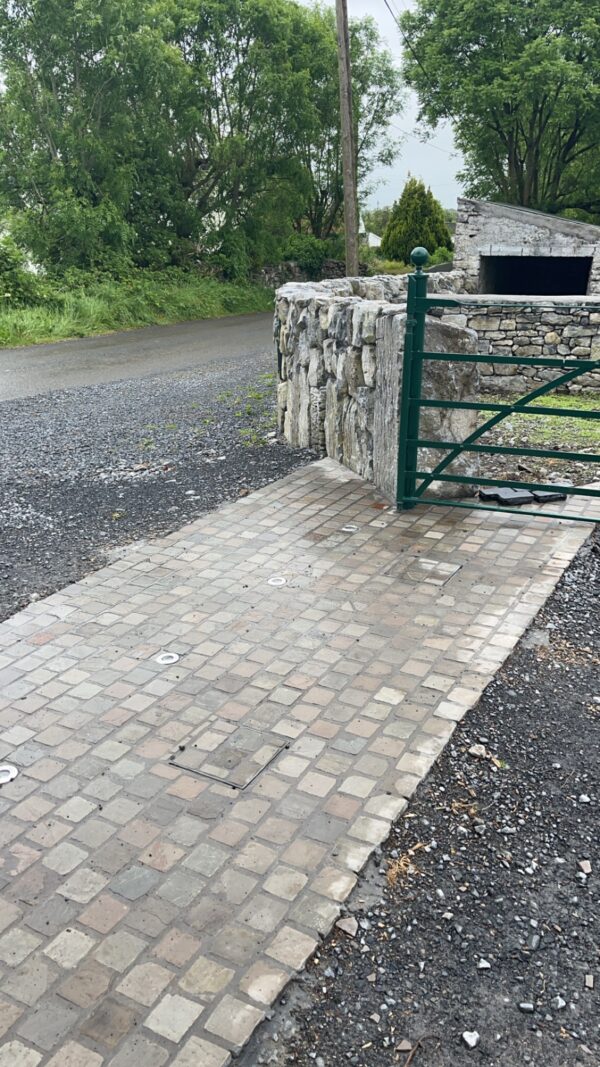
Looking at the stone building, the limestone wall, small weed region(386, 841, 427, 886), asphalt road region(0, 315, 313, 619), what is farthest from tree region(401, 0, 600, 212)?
small weed region(386, 841, 427, 886)

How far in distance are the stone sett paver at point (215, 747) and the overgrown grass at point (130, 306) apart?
41.4 ft

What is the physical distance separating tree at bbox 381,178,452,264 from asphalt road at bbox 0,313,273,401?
1261 centimetres

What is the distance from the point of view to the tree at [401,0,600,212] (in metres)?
23.5

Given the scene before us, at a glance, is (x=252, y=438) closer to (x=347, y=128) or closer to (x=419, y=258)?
(x=419, y=258)

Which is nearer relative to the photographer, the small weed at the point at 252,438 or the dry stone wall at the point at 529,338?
the small weed at the point at 252,438

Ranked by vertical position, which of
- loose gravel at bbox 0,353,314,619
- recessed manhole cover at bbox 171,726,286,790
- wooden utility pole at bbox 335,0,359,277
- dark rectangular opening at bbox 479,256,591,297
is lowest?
recessed manhole cover at bbox 171,726,286,790

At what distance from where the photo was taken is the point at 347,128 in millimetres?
19031

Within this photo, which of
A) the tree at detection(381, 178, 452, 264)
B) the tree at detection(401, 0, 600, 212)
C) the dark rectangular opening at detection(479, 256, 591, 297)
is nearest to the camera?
the dark rectangular opening at detection(479, 256, 591, 297)

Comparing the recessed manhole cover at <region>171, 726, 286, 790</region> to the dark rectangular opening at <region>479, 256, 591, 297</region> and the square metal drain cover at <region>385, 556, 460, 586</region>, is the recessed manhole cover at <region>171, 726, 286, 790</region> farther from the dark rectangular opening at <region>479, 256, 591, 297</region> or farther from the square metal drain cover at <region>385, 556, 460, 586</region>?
the dark rectangular opening at <region>479, 256, 591, 297</region>

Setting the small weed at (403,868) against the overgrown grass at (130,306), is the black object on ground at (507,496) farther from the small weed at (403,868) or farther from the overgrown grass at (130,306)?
the overgrown grass at (130,306)

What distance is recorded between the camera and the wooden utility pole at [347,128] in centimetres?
1802

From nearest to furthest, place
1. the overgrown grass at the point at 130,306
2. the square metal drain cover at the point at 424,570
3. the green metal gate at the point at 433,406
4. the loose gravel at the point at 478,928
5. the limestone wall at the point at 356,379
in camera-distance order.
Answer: the loose gravel at the point at 478,928
the square metal drain cover at the point at 424,570
the green metal gate at the point at 433,406
the limestone wall at the point at 356,379
the overgrown grass at the point at 130,306

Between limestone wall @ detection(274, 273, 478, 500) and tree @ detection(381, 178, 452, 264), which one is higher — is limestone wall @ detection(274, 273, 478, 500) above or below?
below

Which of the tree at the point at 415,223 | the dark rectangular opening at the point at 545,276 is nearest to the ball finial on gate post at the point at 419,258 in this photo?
the dark rectangular opening at the point at 545,276
